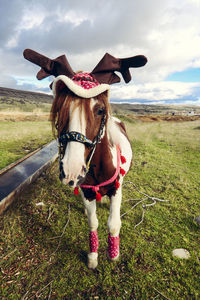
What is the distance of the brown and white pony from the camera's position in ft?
5.18

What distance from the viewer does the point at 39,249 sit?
283 centimetres

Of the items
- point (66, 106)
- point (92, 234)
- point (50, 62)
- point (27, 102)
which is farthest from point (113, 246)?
point (27, 102)

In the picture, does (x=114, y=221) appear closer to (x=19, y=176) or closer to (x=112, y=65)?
(x=112, y=65)

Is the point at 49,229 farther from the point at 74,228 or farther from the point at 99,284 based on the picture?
the point at 99,284

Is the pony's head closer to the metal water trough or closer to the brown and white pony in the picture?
the brown and white pony

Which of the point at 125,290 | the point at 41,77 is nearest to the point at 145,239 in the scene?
the point at 125,290

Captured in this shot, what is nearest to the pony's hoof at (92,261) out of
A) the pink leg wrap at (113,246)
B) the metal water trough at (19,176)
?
the pink leg wrap at (113,246)

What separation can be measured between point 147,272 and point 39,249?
185 cm

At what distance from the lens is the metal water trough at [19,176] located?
3.78 metres

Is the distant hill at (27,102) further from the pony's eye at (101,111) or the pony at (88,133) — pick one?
the pony's eye at (101,111)

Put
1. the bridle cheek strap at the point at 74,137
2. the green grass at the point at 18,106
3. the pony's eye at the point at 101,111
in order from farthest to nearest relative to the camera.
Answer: the green grass at the point at 18,106 < the pony's eye at the point at 101,111 < the bridle cheek strap at the point at 74,137

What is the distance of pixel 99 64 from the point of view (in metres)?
2.01

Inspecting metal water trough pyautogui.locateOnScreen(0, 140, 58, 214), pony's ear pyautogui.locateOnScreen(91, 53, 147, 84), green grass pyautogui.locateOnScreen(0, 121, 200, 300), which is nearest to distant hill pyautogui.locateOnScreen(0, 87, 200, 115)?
metal water trough pyautogui.locateOnScreen(0, 140, 58, 214)

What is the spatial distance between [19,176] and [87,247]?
3.13 m
